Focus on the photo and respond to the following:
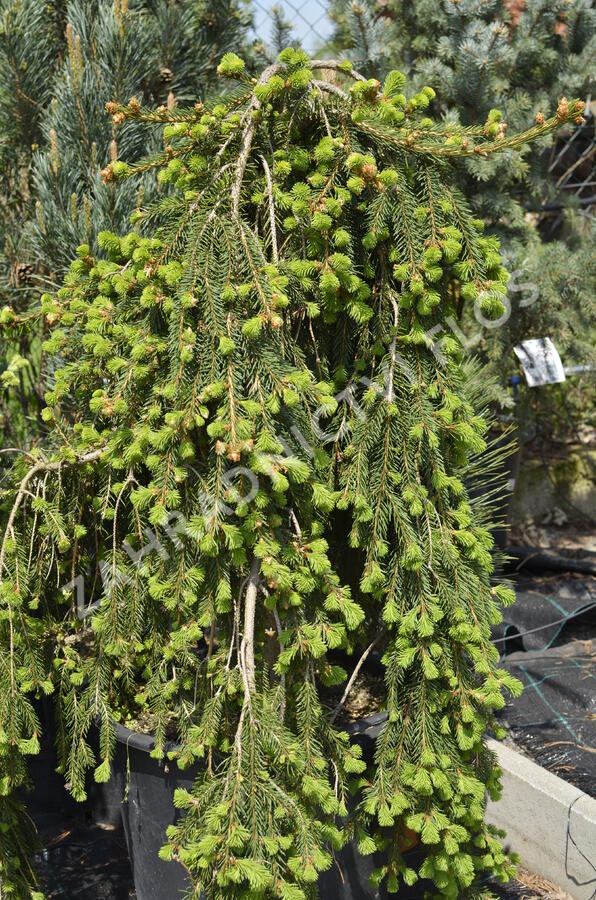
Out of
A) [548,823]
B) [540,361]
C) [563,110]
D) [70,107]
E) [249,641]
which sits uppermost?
[70,107]

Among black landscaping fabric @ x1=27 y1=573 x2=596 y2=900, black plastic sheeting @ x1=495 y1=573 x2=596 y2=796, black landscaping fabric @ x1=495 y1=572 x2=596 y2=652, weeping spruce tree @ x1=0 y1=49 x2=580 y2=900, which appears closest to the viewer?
weeping spruce tree @ x1=0 y1=49 x2=580 y2=900

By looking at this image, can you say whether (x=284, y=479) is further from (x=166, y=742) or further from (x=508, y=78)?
(x=508, y=78)

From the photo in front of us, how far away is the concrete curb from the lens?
6.28ft

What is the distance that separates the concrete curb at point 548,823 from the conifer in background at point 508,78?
5.00 feet

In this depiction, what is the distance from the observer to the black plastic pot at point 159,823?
1645 mm

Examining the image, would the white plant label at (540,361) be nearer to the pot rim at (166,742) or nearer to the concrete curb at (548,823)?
the concrete curb at (548,823)

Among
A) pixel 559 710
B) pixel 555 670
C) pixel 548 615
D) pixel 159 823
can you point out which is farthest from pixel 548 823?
pixel 548 615

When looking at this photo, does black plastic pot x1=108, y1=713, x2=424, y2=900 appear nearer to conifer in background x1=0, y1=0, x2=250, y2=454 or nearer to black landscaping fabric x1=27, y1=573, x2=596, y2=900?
black landscaping fabric x1=27, y1=573, x2=596, y2=900

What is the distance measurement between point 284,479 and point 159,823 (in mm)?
885

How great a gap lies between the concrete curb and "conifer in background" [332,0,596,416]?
152 centimetres

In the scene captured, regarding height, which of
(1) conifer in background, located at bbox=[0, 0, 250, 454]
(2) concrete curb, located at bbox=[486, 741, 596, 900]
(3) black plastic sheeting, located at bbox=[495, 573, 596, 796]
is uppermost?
(1) conifer in background, located at bbox=[0, 0, 250, 454]

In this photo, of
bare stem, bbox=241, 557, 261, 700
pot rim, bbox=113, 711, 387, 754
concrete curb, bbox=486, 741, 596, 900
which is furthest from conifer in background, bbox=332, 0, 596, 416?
bare stem, bbox=241, 557, 261, 700

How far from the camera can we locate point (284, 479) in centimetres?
126

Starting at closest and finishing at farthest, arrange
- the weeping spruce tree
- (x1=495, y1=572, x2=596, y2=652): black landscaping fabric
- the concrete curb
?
the weeping spruce tree
the concrete curb
(x1=495, y1=572, x2=596, y2=652): black landscaping fabric
